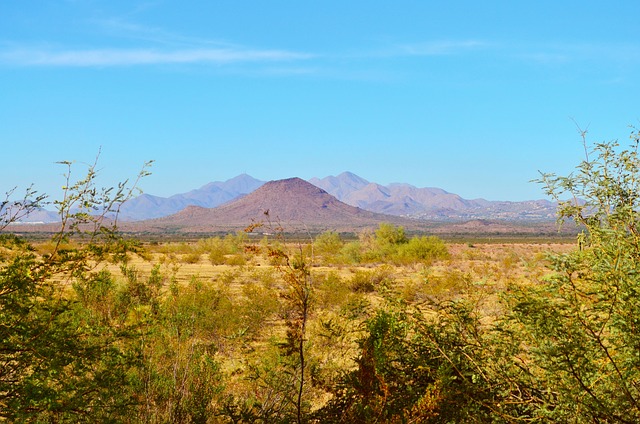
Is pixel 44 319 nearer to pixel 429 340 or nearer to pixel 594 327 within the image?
pixel 429 340

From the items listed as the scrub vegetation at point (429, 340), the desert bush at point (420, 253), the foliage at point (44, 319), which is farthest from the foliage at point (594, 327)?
the desert bush at point (420, 253)

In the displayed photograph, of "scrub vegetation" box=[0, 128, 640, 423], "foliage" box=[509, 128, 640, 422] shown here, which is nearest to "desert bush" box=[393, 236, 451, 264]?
"scrub vegetation" box=[0, 128, 640, 423]

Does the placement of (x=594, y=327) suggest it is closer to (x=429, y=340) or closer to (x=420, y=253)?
(x=429, y=340)

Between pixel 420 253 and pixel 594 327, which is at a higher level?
pixel 594 327

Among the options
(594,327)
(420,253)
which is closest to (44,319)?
(594,327)

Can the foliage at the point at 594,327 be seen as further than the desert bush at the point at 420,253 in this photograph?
No

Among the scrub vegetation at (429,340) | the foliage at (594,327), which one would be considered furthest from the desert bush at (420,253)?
the foliage at (594,327)

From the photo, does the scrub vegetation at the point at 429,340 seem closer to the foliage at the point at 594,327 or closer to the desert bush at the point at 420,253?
the foliage at the point at 594,327

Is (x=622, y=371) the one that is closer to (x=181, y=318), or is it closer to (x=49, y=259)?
(x=49, y=259)

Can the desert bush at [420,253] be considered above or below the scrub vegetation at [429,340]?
below

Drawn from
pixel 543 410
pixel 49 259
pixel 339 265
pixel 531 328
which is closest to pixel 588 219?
pixel 531 328

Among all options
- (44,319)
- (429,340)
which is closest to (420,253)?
Answer: (429,340)

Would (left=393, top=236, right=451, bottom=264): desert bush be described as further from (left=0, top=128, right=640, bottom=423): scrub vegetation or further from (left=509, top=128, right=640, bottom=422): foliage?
(left=509, top=128, right=640, bottom=422): foliage

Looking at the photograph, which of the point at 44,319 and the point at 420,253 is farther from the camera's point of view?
the point at 420,253
